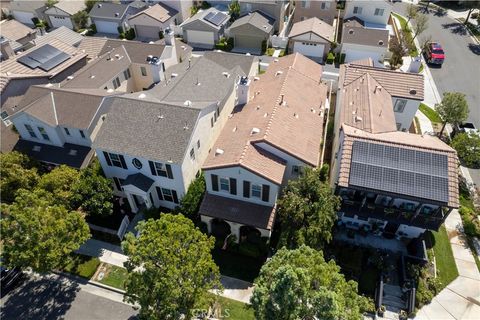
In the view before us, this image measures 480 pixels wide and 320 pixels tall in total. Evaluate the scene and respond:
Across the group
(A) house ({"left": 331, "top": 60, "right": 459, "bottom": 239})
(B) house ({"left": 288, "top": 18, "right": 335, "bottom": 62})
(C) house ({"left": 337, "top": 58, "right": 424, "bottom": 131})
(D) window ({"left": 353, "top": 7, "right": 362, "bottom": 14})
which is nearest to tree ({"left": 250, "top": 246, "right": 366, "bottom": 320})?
(A) house ({"left": 331, "top": 60, "right": 459, "bottom": 239})

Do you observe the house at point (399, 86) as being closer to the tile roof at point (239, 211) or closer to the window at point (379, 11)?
the tile roof at point (239, 211)

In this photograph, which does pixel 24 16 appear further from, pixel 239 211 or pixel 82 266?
pixel 239 211

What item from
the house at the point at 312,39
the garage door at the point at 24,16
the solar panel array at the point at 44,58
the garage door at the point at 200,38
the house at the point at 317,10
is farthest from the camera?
the garage door at the point at 24,16

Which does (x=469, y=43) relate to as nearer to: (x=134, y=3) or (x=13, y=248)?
(x=134, y=3)

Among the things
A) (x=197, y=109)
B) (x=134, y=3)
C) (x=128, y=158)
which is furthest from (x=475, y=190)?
(x=134, y=3)

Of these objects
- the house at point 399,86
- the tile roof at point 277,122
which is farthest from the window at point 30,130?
the house at point 399,86

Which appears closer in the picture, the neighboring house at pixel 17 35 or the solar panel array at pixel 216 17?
the neighboring house at pixel 17 35

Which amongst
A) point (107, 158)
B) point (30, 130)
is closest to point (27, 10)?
point (30, 130)
